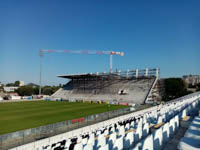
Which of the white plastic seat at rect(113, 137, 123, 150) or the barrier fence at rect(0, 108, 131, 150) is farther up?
the white plastic seat at rect(113, 137, 123, 150)

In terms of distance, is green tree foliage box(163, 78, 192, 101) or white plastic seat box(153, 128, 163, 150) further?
green tree foliage box(163, 78, 192, 101)

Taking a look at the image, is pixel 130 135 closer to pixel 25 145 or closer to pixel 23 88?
pixel 25 145

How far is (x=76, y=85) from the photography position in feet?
235

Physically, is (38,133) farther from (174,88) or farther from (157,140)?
(174,88)

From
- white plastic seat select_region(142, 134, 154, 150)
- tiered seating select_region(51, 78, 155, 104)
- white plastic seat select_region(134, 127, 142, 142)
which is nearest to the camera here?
white plastic seat select_region(142, 134, 154, 150)

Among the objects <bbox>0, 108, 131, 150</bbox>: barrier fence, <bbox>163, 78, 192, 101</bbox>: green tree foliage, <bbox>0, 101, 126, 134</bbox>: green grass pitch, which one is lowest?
<bbox>0, 101, 126, 134</bbox>: green grass pitch

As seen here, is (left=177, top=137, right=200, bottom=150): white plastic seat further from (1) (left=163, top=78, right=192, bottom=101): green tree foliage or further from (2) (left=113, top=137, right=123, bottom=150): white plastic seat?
(1) (left=163, top=78, right=192, bottom=101): green tree foliage

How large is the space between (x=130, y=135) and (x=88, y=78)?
64.8 m

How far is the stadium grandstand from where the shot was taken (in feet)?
166

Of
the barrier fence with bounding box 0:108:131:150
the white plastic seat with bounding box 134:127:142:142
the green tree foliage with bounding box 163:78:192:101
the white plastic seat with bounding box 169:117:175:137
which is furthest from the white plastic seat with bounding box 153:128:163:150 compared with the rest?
the green tree foliage with bounding box 163:78:192:101

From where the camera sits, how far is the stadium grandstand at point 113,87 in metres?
50.7

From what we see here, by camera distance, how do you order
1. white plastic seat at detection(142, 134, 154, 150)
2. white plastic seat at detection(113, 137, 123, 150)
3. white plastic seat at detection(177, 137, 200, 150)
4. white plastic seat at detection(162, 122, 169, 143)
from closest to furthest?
1. white plastic seat at detection(177, 137, 200, 150)
2. white plastic seat at detection(142, 134, 154, 150)
3. white plastic seat at detection(113, 137, 123, 150)
4. white plastic seat at detection(162, 122, 169, 143)

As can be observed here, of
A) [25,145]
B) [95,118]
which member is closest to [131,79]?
[95,118]

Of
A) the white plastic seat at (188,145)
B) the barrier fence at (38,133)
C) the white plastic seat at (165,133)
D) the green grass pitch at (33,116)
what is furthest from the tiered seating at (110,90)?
the white plastic seat at (188,145)
